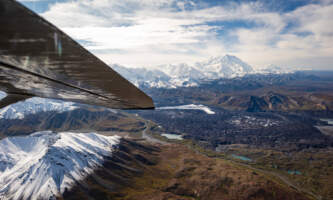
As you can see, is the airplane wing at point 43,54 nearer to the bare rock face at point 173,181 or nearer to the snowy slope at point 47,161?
the bare rock face at point 173,181

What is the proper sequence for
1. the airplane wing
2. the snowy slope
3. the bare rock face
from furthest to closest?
the snowy slope < the bare rock face < the airplane wing

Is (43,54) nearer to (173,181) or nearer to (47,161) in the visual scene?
(173,181)

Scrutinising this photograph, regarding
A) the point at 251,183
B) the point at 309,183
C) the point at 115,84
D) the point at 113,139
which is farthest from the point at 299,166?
the point at 115,84

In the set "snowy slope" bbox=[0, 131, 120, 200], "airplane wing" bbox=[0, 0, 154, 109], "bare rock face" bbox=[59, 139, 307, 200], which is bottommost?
"bare rock face" bbox=[59, 139, 307, 200]

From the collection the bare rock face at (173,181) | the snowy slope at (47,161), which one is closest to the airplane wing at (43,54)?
the bare rock face at (173,181)

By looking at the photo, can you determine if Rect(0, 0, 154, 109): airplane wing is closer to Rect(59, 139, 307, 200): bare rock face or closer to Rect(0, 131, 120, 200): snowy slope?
Rect(59, 139, 307, 200): bare rock face

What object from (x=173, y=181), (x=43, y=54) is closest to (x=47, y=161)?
(x=173, y=181)

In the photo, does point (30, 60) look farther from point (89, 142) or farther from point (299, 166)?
point (299, 166)

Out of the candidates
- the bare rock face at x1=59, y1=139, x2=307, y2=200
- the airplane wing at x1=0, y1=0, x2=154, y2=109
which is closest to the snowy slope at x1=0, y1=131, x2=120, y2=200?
the bare rock face at x1=59, y1=139, x2=307, y2=200
